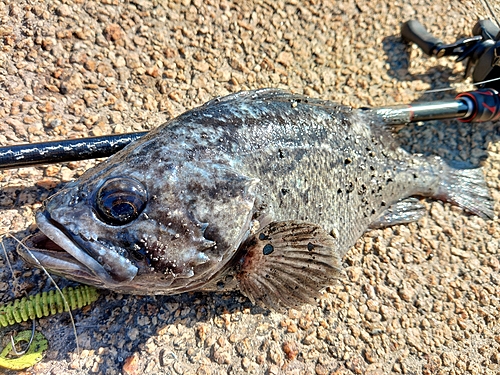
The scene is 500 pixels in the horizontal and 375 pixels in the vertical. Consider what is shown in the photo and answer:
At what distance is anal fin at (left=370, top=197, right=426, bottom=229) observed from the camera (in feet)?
9.96

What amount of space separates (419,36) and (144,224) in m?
3.09

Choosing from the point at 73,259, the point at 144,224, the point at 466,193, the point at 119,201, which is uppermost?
the point at 119,201

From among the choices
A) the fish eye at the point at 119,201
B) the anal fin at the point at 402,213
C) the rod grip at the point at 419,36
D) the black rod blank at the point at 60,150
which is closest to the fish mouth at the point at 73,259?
the fish eye at the point at 119,201

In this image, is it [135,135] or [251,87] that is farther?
[251,87]

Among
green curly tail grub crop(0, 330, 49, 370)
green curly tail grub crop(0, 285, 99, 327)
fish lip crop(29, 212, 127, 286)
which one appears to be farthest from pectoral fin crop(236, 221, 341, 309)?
green curly tail grub crop(0, 330, 49, 370)

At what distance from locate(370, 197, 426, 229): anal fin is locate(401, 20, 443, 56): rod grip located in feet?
4.71

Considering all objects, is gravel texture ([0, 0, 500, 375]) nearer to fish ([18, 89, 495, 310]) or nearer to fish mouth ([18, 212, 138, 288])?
fish ([18, 89, 495, 310])

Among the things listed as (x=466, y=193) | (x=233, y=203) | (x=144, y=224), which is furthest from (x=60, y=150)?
(x=466, y=193)

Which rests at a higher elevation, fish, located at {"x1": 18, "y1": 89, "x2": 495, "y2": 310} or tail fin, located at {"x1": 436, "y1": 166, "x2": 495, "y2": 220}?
fish, located at {"x1": 18, "y1": 89, "x2": 495, "y2": 310}

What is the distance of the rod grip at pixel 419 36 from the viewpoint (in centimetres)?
349

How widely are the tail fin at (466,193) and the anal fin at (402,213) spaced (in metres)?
0.26

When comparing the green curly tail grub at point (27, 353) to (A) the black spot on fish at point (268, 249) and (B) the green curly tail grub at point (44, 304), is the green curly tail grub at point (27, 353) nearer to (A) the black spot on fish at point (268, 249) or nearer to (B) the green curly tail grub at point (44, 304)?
(B) the green curly tail grub at point (44, 304)

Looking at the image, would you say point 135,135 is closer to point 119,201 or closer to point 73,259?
point 119,201

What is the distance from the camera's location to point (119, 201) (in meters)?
1.92
